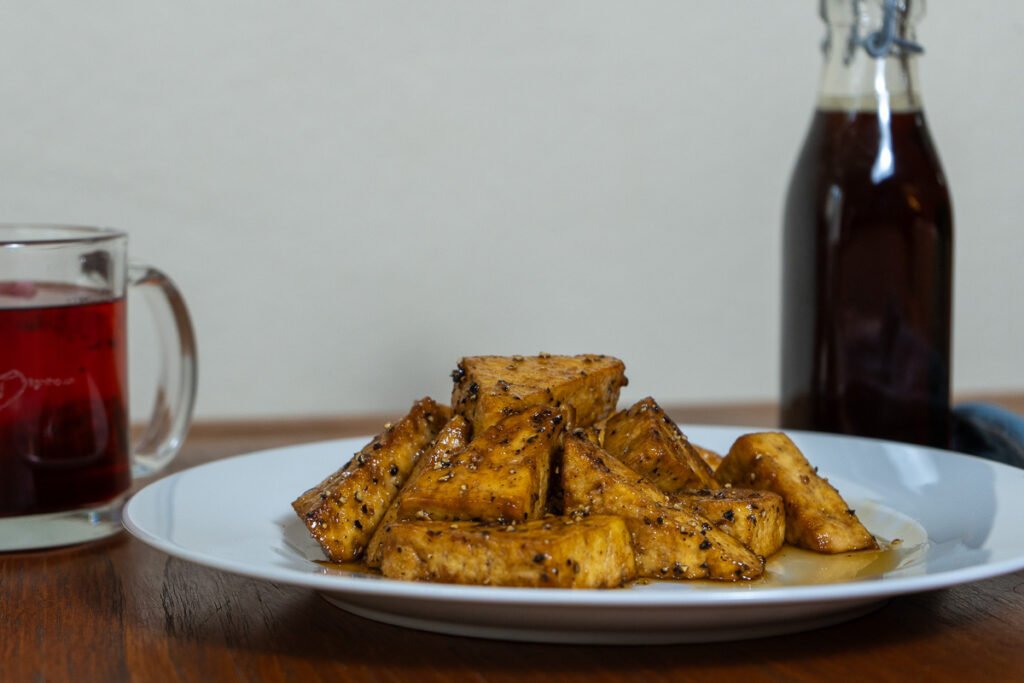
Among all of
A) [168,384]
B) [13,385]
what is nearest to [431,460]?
[13,385]

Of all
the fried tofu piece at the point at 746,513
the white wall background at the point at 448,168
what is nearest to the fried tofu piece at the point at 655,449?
the fried tofu piece at the point at 746,513

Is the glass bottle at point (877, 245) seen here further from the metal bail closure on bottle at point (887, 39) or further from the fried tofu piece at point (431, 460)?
the fried tofu piece at point (431, 460)

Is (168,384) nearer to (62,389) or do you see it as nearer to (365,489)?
(62,389)

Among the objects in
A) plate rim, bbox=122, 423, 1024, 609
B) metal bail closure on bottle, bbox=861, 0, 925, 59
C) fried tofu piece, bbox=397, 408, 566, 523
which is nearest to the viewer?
plate rim, bbox=122, 423, 1024, 609

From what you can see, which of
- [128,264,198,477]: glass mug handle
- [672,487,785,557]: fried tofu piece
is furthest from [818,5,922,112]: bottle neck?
[128,264,198,477]: glass mug handle

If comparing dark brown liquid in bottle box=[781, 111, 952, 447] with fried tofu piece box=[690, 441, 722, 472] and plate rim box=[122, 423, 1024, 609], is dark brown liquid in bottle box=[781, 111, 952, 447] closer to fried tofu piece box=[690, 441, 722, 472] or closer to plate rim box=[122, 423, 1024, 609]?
fried tofu piece box=[690, 441, 722, 472]

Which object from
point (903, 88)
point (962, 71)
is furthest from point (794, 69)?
point (903, 88)
